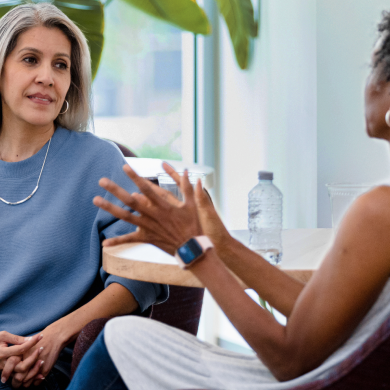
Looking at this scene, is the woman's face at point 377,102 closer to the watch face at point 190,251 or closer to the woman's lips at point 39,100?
the watch face at point 190,251

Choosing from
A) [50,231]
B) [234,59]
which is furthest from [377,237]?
[234,59]

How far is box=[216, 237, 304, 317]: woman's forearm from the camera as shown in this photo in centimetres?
99

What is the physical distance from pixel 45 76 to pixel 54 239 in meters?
0.47

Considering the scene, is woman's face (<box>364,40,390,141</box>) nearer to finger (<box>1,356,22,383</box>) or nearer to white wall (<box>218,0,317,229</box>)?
finger (<box>1,356,22,383</box>)

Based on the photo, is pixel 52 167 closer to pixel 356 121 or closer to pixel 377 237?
pixel 377 237

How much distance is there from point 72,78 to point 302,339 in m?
1.22

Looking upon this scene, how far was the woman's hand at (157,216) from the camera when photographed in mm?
820

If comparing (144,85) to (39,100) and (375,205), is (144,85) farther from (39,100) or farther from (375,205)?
(375,205)

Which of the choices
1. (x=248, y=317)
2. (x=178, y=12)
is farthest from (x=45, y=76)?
(x=178, y=12)

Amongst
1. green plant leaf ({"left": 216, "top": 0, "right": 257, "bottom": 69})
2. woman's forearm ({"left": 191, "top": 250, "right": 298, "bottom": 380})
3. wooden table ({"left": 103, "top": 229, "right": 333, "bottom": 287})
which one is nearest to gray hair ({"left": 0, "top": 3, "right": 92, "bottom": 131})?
wooden table ({"left": 103, "top": 229, "right": 333, "bottom": 287})

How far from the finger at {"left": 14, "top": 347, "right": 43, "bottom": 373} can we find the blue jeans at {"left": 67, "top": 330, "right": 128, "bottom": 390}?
0.39 meters

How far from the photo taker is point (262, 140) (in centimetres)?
281

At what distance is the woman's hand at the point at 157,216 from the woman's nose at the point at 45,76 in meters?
0.79

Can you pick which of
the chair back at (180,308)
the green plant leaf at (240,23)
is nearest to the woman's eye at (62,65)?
the chair back at (180,308)
